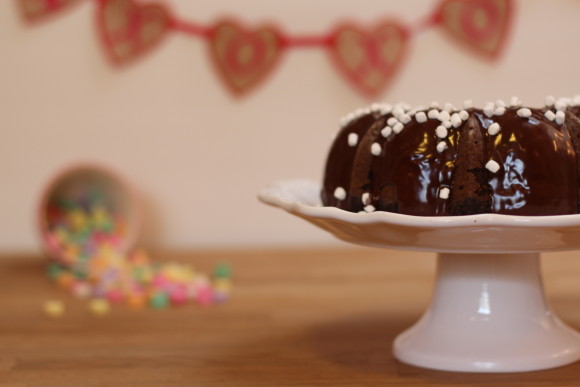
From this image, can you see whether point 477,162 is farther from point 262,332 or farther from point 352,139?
point 262,332

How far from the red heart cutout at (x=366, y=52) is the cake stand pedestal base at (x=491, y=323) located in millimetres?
984

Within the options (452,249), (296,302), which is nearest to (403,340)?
(452,249)

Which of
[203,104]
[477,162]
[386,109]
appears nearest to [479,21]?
[203,104]

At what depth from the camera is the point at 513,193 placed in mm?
798

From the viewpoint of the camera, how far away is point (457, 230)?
0.77 meters

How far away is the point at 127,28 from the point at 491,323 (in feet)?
4.14

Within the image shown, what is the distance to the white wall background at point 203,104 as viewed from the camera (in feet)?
6.08

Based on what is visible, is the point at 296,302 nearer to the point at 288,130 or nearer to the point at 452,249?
the point at 452,249

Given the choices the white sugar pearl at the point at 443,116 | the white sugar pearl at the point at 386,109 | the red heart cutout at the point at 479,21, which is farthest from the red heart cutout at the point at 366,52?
the white sugar pearl at the point at 443,116

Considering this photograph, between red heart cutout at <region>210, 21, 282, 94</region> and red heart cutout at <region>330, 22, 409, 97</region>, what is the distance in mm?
144

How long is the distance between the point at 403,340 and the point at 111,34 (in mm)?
1199

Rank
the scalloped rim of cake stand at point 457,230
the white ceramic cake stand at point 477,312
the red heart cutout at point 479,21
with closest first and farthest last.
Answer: the scalloped rim of cake stand at point 457,230
the white ceramic cake stand at point 477,312
the red heart cutout at point 479,21

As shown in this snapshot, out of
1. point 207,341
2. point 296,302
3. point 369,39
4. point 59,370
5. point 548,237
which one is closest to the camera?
point 548,237

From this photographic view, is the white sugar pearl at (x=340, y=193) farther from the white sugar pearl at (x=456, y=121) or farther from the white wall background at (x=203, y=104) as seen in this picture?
the white wall background at (x=203, y=104)
